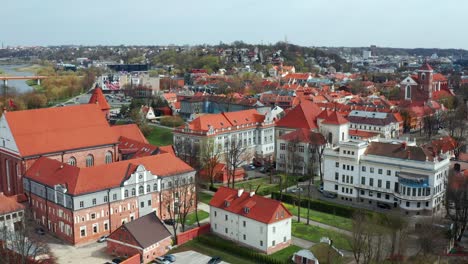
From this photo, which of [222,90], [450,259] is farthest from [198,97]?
[450,259]

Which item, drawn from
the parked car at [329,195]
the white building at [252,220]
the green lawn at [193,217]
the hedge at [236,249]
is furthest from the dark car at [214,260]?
Answer: the parked car at [329,195]

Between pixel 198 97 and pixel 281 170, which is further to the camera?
pixel 198 97

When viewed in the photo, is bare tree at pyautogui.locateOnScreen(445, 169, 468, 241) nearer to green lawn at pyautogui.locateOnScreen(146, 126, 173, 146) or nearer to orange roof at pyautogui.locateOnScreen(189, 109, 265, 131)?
orange roof at pyautogui.locateOnScreen(189, 109, 265, 131)

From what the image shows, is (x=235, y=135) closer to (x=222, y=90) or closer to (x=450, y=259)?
(x=450, y=259)

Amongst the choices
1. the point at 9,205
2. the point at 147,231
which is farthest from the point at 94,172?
the point at 147,231

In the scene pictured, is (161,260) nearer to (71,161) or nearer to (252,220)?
(252,220)

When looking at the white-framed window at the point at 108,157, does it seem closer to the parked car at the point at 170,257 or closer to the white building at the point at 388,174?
the parked car at the point at 170,257

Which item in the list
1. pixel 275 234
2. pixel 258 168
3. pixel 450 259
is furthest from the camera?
pixel 258 168

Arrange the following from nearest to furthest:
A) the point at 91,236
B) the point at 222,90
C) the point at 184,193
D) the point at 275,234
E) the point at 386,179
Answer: the point at 275,234
the point at 91,236
the point at 184,193
the point at 386,179
the point at 222,90
